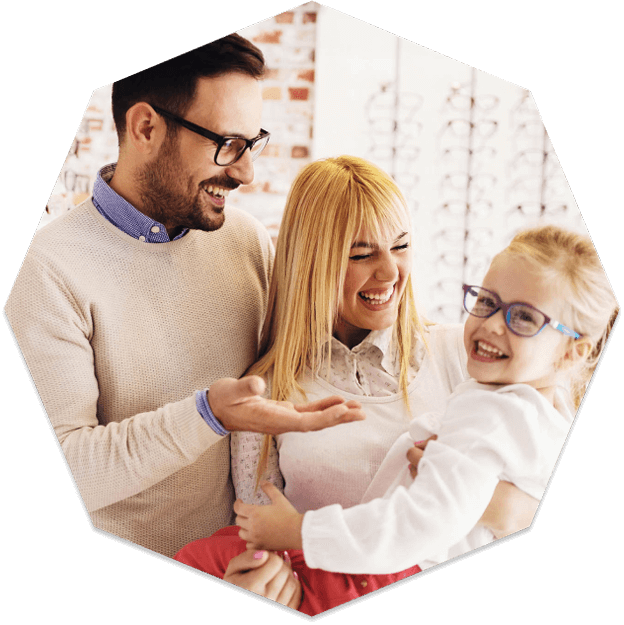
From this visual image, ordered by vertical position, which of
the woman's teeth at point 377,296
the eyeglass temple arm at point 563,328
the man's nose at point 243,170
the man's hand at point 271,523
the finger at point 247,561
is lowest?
the finger at point 247,561

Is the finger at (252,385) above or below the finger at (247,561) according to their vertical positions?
above

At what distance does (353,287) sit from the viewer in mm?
2096

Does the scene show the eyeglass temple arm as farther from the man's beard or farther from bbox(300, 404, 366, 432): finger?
the man's beard

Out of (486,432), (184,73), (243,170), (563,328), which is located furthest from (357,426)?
(184,73)

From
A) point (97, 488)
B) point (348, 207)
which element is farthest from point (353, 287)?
point (97, 488)

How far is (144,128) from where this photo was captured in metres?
2.15

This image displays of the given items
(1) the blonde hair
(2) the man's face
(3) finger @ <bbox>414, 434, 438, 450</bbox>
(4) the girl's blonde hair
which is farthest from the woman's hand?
(2) the man's face

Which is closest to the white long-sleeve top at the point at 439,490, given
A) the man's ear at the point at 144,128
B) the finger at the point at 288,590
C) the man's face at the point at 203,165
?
the finger at the point at 288,590

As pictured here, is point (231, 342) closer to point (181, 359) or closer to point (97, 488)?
→ point (181, 359)

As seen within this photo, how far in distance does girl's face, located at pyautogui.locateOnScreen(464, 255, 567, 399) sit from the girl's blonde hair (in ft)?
0.10

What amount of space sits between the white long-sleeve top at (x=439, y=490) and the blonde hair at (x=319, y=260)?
0.63 feet

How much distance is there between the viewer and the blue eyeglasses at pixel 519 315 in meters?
2.08

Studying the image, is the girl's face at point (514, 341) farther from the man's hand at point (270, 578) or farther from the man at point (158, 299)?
the man's hand at point (270, 578)

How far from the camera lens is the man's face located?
2.11m
